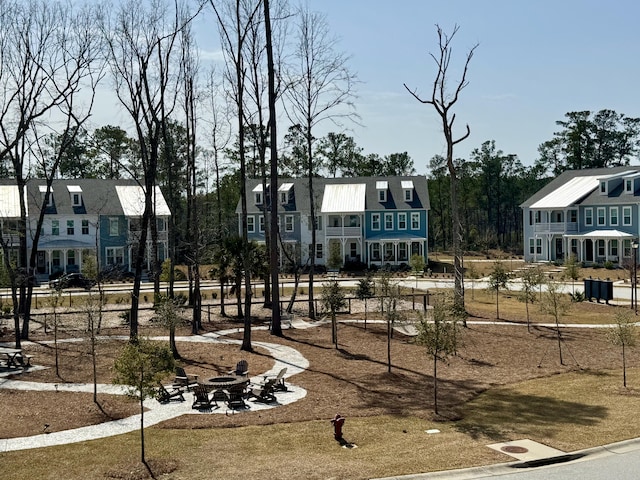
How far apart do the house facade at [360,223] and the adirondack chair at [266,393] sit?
4161cm

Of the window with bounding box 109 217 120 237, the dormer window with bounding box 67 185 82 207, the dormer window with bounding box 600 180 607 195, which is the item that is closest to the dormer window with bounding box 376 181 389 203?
the dormer window with bounding box 600 180 607 195

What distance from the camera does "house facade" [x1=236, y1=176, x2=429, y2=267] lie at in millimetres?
61938

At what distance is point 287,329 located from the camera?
31.2m

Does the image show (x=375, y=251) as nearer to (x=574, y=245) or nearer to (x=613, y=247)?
(x=574, y=245)

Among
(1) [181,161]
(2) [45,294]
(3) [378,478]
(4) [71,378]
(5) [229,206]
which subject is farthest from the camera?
(5) [229,206]

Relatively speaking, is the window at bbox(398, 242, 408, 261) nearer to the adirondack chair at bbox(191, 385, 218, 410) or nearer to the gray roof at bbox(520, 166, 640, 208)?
the gray roof at bbox(520, 166, 640, 208)

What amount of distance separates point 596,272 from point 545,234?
919 cm

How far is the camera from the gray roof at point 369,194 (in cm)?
6272

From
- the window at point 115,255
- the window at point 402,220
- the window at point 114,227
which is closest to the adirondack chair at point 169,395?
the window at point 115,255

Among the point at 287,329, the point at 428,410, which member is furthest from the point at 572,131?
the point at 428,410

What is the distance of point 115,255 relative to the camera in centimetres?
5878

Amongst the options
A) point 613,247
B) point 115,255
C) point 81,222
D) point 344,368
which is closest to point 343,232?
point 115,255

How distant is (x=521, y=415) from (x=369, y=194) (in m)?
48.1

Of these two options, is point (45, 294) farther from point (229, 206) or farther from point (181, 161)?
point (229, 206)
